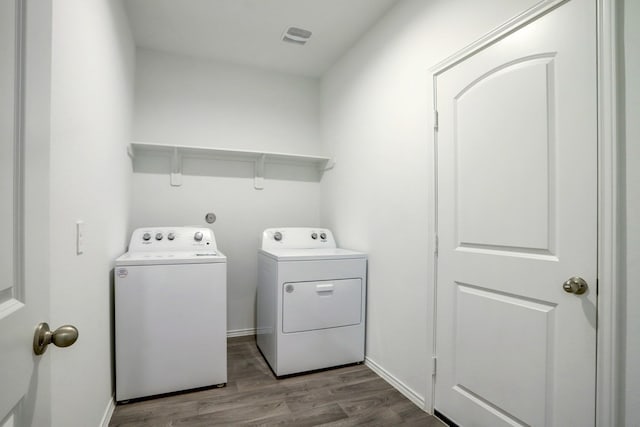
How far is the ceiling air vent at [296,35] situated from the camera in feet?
7.99

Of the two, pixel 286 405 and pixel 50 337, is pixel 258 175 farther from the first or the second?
pixel 50 337

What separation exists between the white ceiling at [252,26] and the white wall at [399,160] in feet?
0.60

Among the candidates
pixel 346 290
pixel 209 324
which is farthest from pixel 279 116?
pixel 209 324

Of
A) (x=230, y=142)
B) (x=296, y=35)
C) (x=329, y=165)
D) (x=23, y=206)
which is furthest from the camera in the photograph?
(x=329, y=165)

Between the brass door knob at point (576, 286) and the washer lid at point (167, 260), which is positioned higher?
the brass door knob at point (576, 286)

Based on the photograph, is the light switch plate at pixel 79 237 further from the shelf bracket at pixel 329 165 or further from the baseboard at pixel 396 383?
the shelf bracket at pixel 329 165

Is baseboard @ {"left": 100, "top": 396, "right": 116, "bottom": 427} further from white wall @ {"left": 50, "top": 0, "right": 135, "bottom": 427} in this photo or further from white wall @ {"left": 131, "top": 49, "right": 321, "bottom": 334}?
white wall @ {"left": 131, "top": 49, "right": 321, "bottom": 334}

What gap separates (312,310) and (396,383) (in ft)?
2.33

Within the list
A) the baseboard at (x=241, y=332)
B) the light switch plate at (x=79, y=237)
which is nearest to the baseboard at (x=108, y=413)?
the light switch plate at (x=79, y=237)

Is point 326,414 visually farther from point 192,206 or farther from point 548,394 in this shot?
point 192,206

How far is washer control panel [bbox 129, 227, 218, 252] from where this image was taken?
2.34 m

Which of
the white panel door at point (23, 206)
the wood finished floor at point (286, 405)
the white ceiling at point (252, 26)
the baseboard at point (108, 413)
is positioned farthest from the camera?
the white ceiling at point (252, 26)

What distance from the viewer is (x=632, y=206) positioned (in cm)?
103

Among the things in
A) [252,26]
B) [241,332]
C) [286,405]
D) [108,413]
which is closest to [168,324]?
[108,413]
